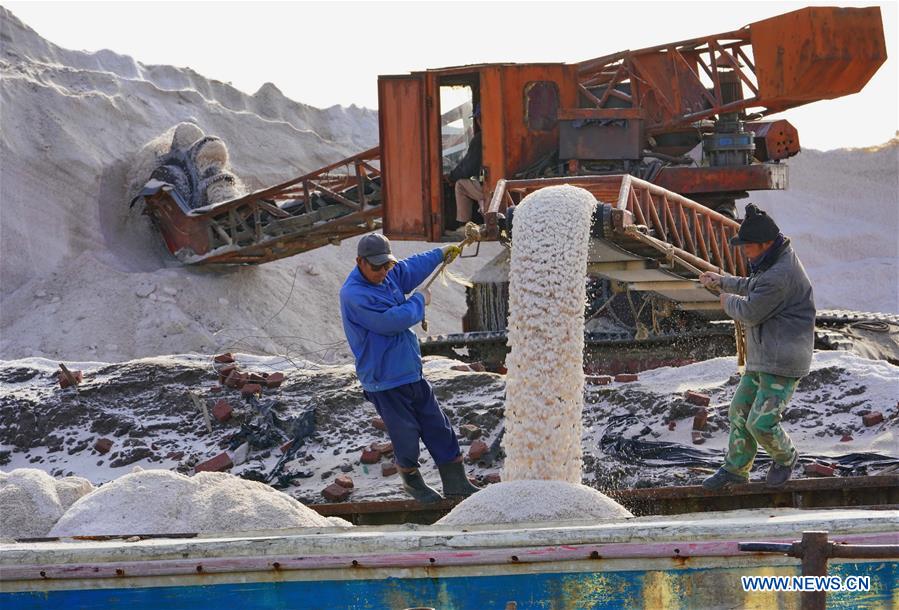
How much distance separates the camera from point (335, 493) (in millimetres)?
10477

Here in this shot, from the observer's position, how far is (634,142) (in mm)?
15305

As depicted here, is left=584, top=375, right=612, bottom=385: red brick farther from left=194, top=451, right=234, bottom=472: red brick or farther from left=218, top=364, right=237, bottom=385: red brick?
left=218, top=364, right=237, bottom=385: red brick

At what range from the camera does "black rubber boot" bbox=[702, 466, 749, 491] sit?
8648 millimetres

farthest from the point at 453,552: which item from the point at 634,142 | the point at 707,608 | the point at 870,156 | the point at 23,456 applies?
the point at 870,156

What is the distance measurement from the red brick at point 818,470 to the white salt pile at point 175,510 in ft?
11.5

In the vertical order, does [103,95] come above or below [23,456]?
above

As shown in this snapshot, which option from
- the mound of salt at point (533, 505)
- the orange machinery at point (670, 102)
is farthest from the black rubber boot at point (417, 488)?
the orange machinery at point (670, 102)

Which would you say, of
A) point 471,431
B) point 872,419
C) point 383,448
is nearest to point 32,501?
point 383,448

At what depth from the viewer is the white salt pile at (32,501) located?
7.95 meters

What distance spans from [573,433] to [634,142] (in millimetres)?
6874

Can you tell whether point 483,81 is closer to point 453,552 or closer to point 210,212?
point 210,212

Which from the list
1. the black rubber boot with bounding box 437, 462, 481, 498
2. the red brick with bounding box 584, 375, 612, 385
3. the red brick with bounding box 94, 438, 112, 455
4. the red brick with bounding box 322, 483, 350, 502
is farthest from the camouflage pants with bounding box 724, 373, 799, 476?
the red brick with bounding box 94, 438, 112, 455

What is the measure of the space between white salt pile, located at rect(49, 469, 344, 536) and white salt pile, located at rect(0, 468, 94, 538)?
11.4 inches

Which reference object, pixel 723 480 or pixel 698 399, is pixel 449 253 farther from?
pixel 698 399
